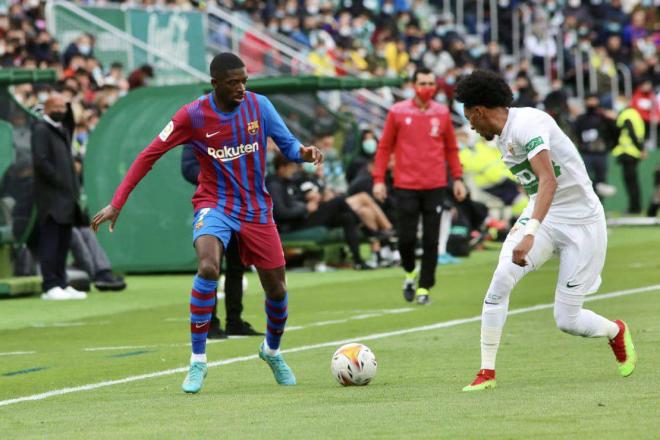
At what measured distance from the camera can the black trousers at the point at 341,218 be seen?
880 inches

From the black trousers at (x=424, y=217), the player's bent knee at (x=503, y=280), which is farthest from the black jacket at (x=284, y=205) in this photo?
the player's bent knee at (x=503, y=280)

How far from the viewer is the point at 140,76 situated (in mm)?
24891

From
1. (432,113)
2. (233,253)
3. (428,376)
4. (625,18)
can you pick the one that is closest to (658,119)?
(625,18)

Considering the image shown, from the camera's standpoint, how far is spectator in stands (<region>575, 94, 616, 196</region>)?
31333 mm

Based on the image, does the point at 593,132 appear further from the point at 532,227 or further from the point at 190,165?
the point at 532,227

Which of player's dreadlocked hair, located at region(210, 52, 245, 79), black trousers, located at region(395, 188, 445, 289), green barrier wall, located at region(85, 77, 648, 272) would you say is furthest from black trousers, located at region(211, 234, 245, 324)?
green barrier wall, located at region(85, 77, 648, 272)

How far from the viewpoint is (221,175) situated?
10.1 metres

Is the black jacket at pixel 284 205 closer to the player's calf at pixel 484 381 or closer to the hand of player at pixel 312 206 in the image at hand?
the hand of player at pixel 312 206

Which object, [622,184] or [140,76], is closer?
[140,76]

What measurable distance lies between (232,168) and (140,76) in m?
15.1

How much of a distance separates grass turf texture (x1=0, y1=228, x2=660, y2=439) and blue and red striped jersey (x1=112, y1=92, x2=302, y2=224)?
117 centimetres

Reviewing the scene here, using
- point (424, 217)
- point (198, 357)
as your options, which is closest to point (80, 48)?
point (424, 217)

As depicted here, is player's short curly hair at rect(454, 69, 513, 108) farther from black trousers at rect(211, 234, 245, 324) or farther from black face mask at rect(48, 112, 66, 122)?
black face mask at rect(48, 112, 66, 122)

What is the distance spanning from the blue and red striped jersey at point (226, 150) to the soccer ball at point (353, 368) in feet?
3.24
